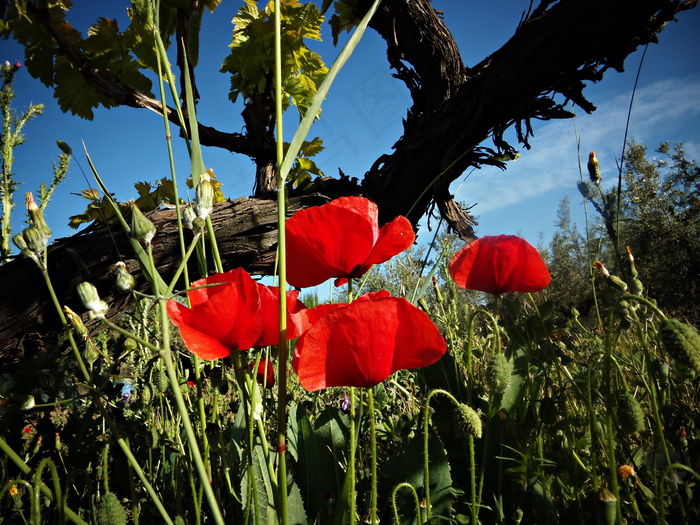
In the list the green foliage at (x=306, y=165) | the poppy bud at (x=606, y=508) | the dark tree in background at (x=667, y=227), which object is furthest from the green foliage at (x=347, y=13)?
the dark tree in background at (x=667, y=227)

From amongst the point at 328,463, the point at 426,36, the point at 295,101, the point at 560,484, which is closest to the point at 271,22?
the point at 295,101

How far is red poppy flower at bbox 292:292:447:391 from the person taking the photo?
1.73ft

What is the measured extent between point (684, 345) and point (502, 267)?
1.35 ft

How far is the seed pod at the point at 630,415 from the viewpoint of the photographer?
0.54 meters

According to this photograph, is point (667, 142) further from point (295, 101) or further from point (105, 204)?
point (105, 204)

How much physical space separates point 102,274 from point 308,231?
2038mm

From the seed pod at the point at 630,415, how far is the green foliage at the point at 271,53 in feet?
8.94

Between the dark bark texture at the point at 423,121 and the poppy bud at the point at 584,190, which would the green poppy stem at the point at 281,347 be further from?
the dark bark texture at the point at 423,121

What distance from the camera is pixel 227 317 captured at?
544 mm

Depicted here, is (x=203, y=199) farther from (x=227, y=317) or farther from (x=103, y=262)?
(x=103, y=262)

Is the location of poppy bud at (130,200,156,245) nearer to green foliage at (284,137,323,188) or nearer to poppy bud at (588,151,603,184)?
poppy bud at (588,151,603,184)

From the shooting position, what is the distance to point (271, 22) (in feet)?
8.66

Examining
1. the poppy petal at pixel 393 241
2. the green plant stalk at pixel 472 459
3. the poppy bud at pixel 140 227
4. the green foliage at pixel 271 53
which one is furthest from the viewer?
the green foliage at pixel 271 53

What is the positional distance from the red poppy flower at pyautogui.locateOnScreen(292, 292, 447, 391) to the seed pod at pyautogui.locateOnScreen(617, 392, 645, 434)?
24 centimetres
